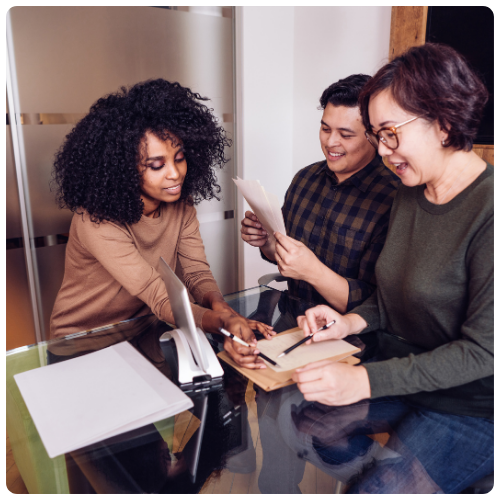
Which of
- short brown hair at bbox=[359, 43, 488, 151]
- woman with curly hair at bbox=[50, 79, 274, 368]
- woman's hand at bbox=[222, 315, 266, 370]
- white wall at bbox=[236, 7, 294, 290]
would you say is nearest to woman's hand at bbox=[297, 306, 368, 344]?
woman's hand at bbox=[222, 315, 266, 370]

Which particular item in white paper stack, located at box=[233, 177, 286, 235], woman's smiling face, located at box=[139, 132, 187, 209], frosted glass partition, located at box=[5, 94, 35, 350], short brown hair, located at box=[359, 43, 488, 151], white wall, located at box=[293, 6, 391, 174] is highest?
white wall, located at box=[293, 6, 391, 174]

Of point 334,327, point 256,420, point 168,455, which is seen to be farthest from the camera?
point 334,327

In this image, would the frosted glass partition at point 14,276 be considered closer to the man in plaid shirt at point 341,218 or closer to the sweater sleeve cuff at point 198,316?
the man in plaid shirt at point 341,218

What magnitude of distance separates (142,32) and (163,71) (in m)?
0.23

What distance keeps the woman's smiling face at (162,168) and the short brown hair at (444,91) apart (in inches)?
31.3

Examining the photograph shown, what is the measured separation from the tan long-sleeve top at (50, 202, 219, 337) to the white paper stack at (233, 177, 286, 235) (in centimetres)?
34

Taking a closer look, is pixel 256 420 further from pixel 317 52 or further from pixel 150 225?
pixel 317 52

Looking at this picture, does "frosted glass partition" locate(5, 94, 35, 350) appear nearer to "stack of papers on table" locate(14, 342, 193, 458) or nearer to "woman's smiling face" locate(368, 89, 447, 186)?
"stack of papers on table" locate(14, 342, 193, 458)

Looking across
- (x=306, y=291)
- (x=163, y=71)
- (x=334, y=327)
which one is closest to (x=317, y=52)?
(x=163, y=71)

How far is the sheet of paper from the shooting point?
117 centimetres

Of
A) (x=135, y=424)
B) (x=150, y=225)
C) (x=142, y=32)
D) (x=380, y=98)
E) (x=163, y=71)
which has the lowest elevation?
(x=135, y=424)

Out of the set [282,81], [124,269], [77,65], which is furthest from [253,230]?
[282,81]

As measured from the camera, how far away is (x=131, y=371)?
1.16 metres

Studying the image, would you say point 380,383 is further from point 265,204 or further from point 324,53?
point 324,53
